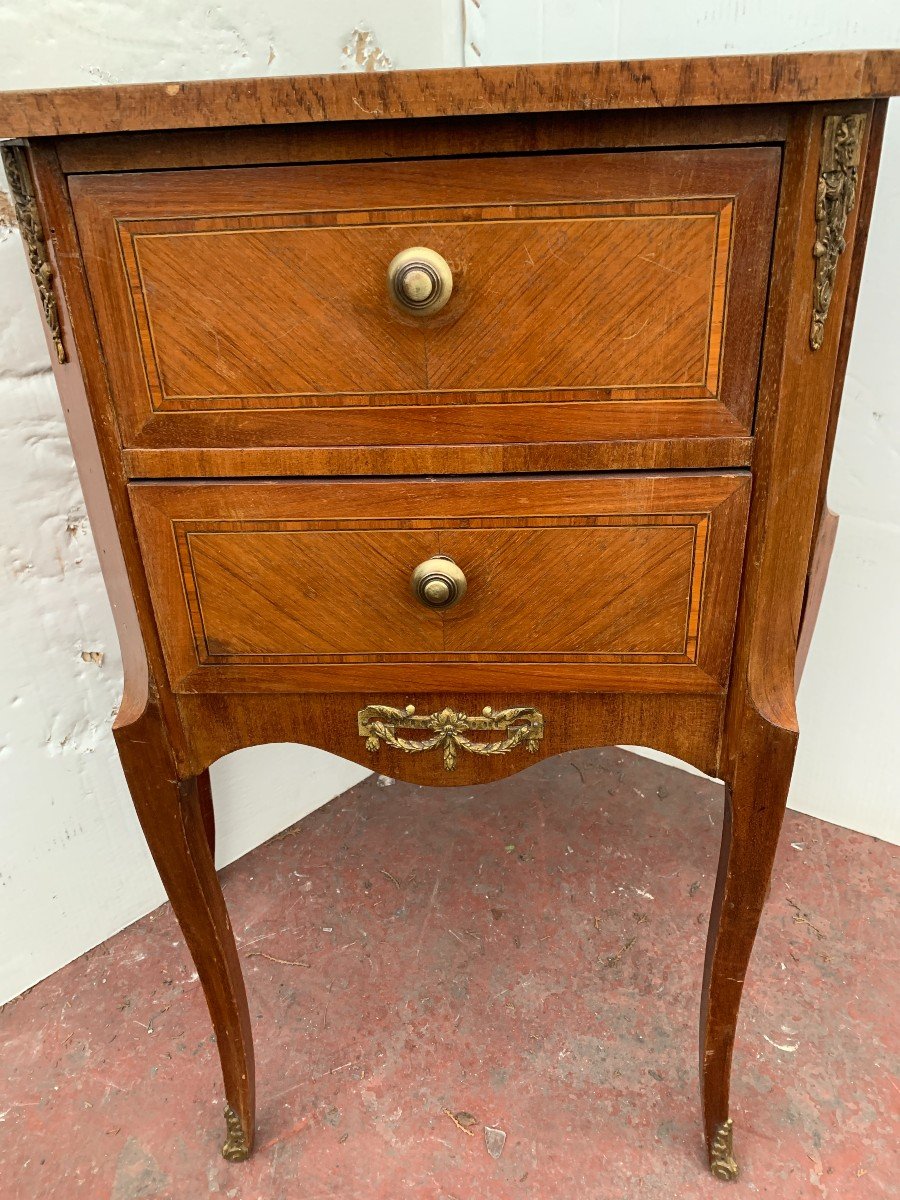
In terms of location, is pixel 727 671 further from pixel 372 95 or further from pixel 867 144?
pixel 372 95

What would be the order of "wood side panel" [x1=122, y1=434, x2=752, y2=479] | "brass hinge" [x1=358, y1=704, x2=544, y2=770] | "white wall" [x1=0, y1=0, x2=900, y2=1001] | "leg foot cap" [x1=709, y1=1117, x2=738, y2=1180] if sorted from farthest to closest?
"white wall" [x1=0, y1=0, x2=900, y2=1001], "leg foot cap" [x1=709, y1=1117, x2=738, y2=1180], "brass hinge" [x1=358, y1=704, x2=544, y2=770], "wood side panel" [x1=122, y1=434, x2=752, y2=479]

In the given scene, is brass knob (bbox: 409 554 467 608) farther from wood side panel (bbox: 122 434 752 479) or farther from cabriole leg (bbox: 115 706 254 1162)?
cabriole leg (bbox: 115 706 254 1162)


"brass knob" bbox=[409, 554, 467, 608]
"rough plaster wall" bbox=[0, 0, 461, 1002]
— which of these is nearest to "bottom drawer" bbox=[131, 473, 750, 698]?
"brass knob" bbox=[409, 554, 467, 608]

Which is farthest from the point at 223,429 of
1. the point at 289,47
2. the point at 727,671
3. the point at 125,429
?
the point at 289,47

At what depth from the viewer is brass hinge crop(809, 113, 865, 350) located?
52 cm

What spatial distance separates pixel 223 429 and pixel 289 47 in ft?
2.58

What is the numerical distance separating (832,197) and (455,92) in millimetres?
255

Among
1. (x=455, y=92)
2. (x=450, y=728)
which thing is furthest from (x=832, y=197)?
(x=450, y=728)

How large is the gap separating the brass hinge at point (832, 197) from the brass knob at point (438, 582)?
0.31 meters

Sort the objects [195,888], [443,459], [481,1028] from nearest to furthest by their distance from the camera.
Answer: [443,459], [195,888], [481,1028]

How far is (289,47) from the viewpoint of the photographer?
1099 millimetres

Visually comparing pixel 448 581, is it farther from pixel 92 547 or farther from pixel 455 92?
pixel 92 547

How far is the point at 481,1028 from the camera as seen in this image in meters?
1.06

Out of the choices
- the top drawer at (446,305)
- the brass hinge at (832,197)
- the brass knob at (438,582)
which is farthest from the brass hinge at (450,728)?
the brass hinge at (832,197)
